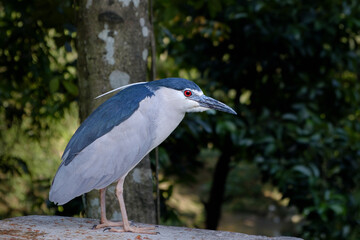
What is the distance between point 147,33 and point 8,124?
6.42 ft

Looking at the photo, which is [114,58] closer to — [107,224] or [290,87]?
[107,224]

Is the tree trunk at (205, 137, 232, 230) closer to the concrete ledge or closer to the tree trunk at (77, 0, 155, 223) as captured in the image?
the tree trunk at (77, 0, 155, 223)

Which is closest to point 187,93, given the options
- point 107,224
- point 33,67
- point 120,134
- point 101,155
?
point 120,134

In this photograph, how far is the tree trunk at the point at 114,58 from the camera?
8.71ft

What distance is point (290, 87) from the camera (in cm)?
414

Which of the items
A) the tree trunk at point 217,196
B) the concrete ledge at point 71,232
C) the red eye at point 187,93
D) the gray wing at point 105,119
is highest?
the red eye at point 187,93

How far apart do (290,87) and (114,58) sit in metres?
2.02

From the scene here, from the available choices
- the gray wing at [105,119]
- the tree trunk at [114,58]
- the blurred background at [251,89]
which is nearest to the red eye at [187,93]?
the gray wing at [105,119]

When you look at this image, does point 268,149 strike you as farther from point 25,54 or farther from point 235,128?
point 25,54

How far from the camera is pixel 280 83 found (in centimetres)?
450

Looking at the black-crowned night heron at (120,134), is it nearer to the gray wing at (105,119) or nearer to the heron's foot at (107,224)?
the gray wing at (105,119)

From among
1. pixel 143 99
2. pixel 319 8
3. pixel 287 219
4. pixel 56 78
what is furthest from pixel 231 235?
pixel 287 219

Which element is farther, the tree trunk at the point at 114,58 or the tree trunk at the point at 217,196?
the tree trunk at the point at 217,196

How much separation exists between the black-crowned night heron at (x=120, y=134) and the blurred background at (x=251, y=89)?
102cm
